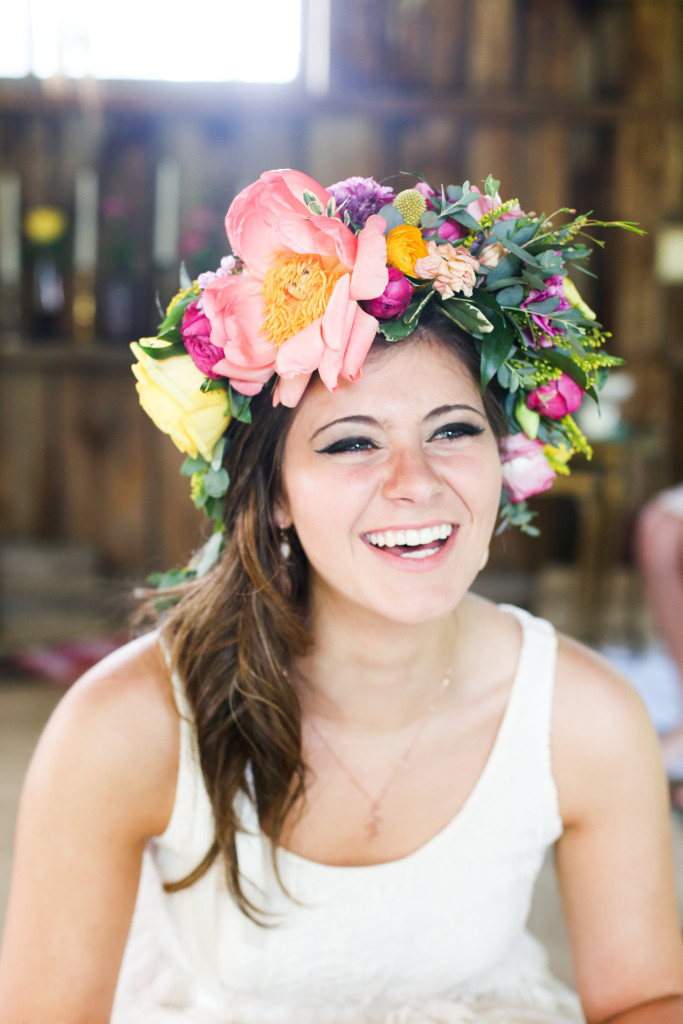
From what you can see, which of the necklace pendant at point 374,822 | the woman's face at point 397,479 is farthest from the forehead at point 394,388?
the necklace pendant at point 374,822

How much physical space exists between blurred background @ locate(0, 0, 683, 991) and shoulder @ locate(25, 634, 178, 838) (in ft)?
9.56

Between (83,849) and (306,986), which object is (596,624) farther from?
(83,849)

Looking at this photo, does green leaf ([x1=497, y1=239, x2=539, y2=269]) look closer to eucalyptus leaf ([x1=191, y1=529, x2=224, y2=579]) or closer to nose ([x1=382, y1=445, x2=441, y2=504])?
nose ([x1=382, y1=445, x2=441, y2=504])

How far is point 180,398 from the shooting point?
1.18 m

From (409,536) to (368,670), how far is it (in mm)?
294

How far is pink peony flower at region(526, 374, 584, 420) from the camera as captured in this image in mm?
1272

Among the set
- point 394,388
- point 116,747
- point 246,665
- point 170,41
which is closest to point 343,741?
point 246,665

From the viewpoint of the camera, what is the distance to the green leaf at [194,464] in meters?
1.28

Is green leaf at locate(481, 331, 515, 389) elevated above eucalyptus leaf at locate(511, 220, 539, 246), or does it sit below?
below

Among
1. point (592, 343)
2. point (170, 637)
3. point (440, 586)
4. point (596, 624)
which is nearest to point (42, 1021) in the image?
point (170, 637)

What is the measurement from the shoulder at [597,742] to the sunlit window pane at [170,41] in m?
3.89

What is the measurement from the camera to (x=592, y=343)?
125cm

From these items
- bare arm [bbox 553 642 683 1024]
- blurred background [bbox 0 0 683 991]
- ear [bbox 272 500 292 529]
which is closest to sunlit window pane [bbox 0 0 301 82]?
blurred background [bbox 0 0 683 991]

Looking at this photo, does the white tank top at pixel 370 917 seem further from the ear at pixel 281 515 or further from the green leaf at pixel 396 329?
the green leaf at pixel 396 329
